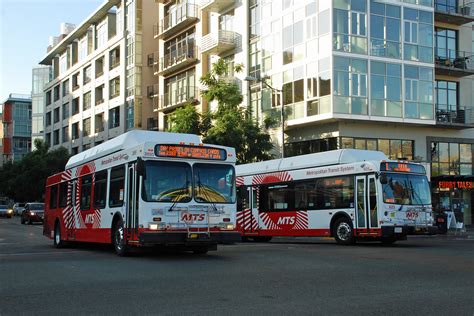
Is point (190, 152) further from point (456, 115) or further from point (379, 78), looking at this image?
point (456, 115)

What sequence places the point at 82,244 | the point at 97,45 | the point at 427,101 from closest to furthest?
the point at 82,244 < the point at 427,101 < the point at 97,45

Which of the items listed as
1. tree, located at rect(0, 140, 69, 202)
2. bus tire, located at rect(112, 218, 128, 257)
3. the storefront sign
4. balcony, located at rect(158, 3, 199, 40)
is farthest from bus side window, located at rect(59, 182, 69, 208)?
tree, located at rect(0, 140, 69, 202)

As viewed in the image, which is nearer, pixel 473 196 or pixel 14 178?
pixel 473 196

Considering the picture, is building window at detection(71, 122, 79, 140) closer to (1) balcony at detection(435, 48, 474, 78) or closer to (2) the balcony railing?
(2) the balcony railing

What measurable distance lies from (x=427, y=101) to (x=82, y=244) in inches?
911

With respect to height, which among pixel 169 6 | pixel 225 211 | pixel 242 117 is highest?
pixel 169 6

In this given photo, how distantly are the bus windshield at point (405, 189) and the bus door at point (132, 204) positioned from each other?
28.6 ft

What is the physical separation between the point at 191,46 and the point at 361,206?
29978 mm

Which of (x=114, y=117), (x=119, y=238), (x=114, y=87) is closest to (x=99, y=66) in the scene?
(x=114, y=87)

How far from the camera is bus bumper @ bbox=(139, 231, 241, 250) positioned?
1373 centimetres

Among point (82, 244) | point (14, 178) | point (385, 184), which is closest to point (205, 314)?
point (385, 184)

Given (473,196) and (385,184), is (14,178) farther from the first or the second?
(385,184)

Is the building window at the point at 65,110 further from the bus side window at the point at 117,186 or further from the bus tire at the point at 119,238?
the bus tire at the point at 119,238

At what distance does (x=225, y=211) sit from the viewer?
14.7 metres
